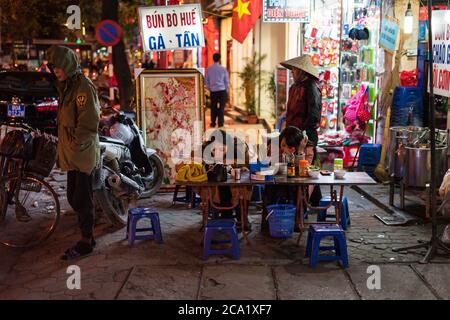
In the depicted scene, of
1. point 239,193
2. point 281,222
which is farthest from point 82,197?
point 281,222

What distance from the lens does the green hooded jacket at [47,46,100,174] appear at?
247 inches

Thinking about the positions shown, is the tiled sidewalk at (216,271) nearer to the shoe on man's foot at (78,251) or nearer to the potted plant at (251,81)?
the shoe on man's foot at (78,251)

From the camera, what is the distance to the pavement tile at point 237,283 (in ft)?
17.8

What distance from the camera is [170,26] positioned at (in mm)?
9461

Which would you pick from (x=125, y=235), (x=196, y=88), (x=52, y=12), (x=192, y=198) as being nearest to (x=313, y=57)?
(x=196, y=88)

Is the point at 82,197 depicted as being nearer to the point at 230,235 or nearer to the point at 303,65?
the point at 230,235

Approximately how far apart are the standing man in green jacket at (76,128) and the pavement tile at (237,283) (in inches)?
63.8

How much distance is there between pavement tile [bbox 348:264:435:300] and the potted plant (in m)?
11.8

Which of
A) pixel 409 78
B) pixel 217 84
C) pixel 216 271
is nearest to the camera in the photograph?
pixel 216 271

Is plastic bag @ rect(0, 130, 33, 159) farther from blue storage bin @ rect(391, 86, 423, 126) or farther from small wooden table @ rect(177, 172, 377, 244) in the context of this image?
blue storage bin @ rect(391, 86, 423, 126)

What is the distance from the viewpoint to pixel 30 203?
786cm

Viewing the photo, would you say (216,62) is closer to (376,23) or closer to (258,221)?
(376,23)

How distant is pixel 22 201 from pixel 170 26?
149 inches

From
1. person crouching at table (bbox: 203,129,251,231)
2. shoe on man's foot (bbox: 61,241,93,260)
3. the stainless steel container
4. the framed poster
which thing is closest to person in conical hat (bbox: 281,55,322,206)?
person crouching at table (bbox: 203,129,251,231)
